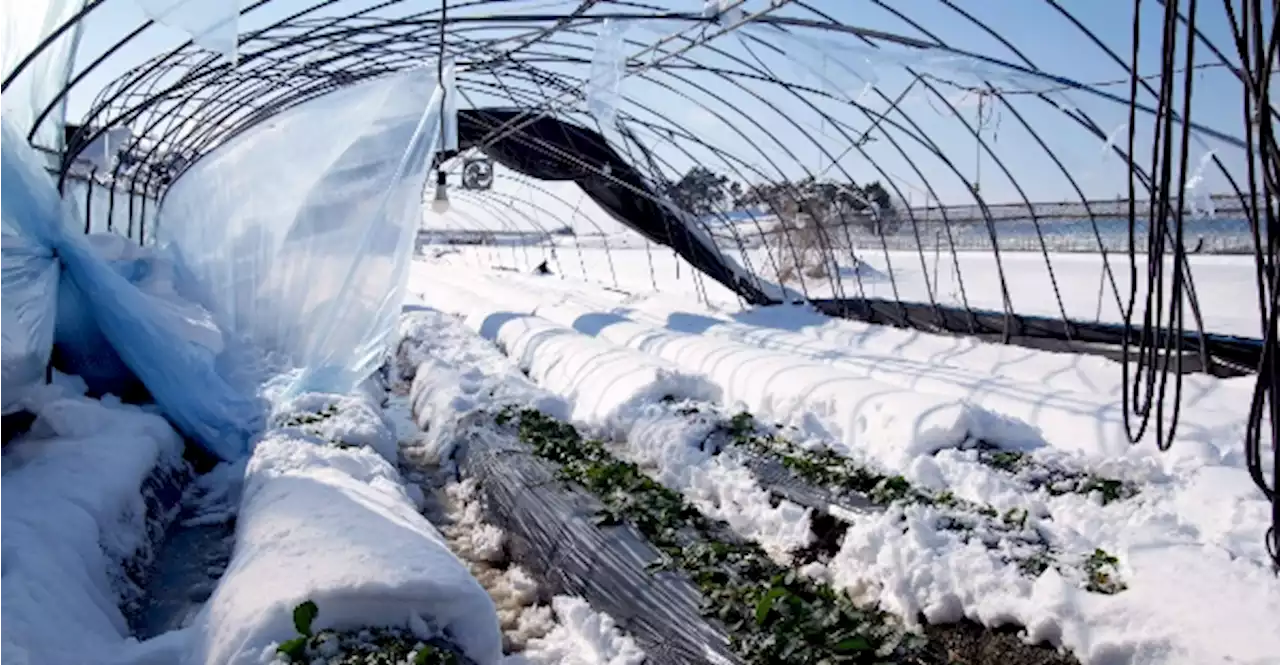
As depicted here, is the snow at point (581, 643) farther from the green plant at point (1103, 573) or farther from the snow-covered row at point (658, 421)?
the green plant at point (1103, 573)

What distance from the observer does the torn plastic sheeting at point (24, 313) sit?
521 cm

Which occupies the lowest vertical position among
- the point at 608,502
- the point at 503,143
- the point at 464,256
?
the point at 464,256

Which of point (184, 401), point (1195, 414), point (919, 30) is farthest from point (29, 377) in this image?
point (1195, 414)

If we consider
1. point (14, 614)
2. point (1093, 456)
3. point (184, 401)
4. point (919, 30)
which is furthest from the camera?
point (919, 30)

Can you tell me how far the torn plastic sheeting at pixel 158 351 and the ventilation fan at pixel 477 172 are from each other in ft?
30.6

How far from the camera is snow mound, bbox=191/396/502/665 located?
9.34 feet

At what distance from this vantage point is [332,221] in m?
7.45

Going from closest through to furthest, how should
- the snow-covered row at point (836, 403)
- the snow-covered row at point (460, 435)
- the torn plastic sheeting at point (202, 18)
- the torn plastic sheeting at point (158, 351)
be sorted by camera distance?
the snow-covered row at point (460, 435) → the torn plastic sheeting at point (202, 18) → the snow-covered row at point (836, 403) → the torn plastic sheeting at point (158, 351)

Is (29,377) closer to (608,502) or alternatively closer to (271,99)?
(608,502)

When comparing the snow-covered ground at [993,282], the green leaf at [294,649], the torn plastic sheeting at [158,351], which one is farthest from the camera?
the snow-covered ground at [993,282]

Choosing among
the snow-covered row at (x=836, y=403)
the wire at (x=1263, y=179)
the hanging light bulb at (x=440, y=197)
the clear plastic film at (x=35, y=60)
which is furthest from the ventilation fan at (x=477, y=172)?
the wire at (x=1263, y=179)

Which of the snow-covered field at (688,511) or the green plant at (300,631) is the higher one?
the green plant at (300,631)

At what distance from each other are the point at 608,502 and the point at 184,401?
3.85 meters

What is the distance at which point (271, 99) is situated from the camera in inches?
529
